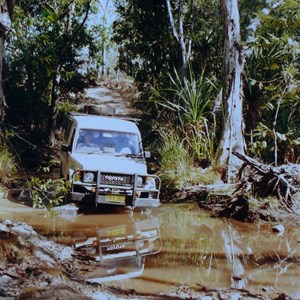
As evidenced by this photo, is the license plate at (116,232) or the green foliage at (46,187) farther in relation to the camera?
the license plate at (116,232)

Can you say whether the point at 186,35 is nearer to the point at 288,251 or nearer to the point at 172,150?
the point at 172,150

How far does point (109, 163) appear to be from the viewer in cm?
959

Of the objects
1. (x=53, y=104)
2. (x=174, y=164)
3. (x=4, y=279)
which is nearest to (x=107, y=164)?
(x=174, y=164)

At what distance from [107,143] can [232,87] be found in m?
4.11

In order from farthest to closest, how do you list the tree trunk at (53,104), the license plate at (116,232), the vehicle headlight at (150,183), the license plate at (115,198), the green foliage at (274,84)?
the tree trunk at (53,104) < the green foliage at (274,84) < the vehicle headlight at (150,183) < the license plate at (115,198) < the license plate at (116,232)

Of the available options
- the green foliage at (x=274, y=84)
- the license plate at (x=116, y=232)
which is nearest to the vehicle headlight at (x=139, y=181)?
the license plate at (x=116, y=232)

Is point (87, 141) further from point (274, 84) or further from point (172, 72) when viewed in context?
point (172, 72)

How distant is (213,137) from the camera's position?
12812mm

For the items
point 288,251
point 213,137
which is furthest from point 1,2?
point 213,137

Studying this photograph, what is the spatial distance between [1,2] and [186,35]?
1790 centimetres

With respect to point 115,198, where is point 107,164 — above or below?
above

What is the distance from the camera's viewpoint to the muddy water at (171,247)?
571 cm

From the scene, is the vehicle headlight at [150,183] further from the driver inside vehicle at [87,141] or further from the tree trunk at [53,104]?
the tree trunk at [53,104]

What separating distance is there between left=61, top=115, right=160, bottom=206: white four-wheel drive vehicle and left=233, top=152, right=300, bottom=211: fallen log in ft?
6.44
